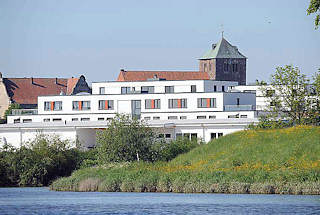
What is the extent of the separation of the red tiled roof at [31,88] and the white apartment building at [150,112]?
4285 centimetres

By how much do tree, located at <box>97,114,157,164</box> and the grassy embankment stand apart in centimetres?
301

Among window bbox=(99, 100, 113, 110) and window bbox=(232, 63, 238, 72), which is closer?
window bbox=(99, 100, 113, 110)

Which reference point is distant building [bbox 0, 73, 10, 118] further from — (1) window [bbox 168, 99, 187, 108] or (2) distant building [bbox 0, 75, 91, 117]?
(1) window [bbox 168, 99, 187, 108]

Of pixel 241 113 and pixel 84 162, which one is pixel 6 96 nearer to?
pixel 241 113

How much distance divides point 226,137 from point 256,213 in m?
25.6

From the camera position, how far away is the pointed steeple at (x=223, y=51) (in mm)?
168875

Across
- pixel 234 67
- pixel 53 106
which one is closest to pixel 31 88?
pixel 234 67

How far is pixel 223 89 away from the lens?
127m

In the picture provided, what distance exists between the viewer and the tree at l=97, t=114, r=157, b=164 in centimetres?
6712

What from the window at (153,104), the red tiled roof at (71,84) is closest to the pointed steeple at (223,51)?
the red tiled roof at (71,84)

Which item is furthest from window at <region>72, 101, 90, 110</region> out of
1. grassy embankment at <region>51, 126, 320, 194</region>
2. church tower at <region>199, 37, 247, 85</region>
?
church tower at <region>199, 37, 247, 85</region>

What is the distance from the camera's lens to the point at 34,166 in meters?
65.7

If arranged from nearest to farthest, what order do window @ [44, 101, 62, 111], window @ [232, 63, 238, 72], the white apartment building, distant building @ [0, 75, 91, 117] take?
the white apartment building
window @ [44, 101, 62, 111]
distant building @ [0, 75, 91, 117]
window @ [232, 63, 238, 72]

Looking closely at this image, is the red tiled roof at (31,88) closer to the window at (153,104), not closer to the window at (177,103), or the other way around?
the window at (153,104)
